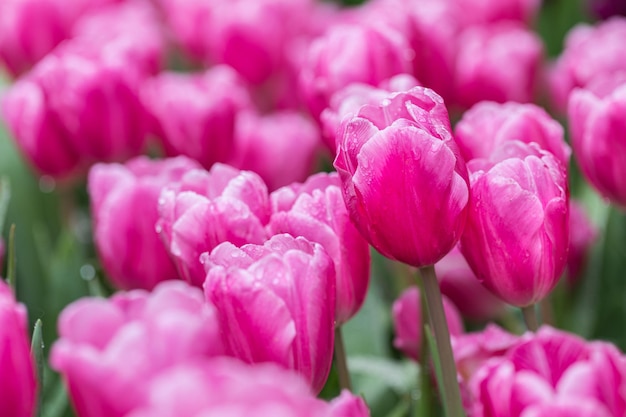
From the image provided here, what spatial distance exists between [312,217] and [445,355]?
0.10m

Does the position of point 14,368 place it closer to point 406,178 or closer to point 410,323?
point 406,178

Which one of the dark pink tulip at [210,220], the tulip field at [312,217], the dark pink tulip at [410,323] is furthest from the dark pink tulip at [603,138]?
the dark pink tulip at [210,220]

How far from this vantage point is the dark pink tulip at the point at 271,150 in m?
0.92

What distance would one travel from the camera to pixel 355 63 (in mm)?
768

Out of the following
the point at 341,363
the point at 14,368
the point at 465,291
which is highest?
the point at 14,368

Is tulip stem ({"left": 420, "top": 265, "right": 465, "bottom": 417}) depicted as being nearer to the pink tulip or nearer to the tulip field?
the tulip field

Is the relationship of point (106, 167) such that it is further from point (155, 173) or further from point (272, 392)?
point (272, 392)

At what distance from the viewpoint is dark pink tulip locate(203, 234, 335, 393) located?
468 mm

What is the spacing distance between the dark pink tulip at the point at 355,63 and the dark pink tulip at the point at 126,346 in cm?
38

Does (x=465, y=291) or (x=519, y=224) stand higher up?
(x=519, y=224)

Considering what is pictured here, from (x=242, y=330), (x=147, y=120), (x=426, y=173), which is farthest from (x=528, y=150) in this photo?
(x=147, y=120)

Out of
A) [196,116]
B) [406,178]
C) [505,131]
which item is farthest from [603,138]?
[196,116]

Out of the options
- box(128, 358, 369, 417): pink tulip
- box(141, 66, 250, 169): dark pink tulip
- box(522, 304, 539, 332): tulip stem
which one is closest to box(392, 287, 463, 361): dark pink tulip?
box(522, 304, 539, 332): tulip stem

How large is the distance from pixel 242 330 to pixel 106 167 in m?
0.29
